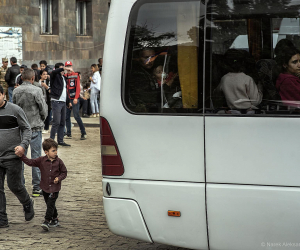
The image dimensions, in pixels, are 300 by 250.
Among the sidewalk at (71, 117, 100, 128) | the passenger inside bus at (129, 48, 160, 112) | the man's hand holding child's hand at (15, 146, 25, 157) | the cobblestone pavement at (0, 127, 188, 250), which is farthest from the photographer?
the sidewalk at (71, 117, 100, 128)

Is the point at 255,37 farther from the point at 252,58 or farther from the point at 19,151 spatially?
the point at 19,151

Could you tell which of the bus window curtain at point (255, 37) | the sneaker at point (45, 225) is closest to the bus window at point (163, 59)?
the bus window curtain at point (255, 37)

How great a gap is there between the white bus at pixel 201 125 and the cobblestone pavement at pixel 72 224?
1.25 metres

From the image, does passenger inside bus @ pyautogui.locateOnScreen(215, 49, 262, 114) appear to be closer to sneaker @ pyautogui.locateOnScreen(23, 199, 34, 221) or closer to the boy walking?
the boy walking

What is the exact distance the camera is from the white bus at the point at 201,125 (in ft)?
13.6

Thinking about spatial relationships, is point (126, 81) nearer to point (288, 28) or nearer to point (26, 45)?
point (288, 28)

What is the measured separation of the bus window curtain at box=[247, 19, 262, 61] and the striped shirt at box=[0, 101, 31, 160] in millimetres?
3056

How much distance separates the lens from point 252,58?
421cm

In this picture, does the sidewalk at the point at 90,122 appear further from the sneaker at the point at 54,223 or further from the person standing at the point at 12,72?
the sneaker at the point at 54,223

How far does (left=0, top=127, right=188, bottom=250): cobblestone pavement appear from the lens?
223 inches

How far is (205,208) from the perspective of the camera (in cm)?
430

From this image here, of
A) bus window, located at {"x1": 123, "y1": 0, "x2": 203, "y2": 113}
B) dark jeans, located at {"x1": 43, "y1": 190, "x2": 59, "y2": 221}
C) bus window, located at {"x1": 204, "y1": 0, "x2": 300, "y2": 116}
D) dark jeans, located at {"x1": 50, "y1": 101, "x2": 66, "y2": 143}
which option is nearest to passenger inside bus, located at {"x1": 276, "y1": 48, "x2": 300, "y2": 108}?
bus window, located at {"x1": 204, "y1": 0, "x2": 300, "y2": 116}

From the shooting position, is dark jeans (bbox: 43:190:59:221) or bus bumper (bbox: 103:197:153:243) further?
dark jeans (bbox: 43:190:59:221)

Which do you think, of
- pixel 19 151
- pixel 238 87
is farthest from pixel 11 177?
pixel 238 87
